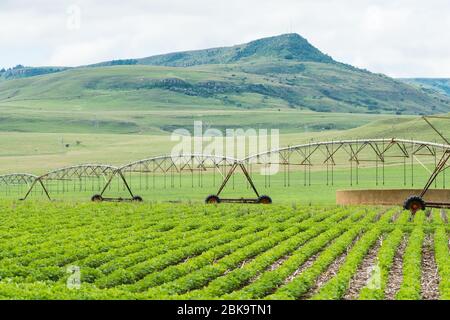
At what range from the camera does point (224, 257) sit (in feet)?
92.9

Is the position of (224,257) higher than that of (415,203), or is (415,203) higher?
(415,203)

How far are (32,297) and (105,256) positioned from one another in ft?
29.2

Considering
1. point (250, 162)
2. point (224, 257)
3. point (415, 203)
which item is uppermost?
point (250, 162)

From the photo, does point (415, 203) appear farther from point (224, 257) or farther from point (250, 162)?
point (250, 162)

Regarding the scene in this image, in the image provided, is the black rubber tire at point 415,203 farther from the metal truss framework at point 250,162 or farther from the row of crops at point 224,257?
the metal truss framework at point 250,162

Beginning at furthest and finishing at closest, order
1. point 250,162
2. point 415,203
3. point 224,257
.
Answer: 1. point 250,162
2. point 415,203
3. point 224,257

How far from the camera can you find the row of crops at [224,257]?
851 inches

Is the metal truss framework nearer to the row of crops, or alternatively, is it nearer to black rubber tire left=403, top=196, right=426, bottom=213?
black rubber tire left=403, top=196, right=426, bottom=213

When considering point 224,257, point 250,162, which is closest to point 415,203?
point 224,257

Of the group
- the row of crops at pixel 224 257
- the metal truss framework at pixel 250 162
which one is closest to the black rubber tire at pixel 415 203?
the row of crops at pixel 224 257
